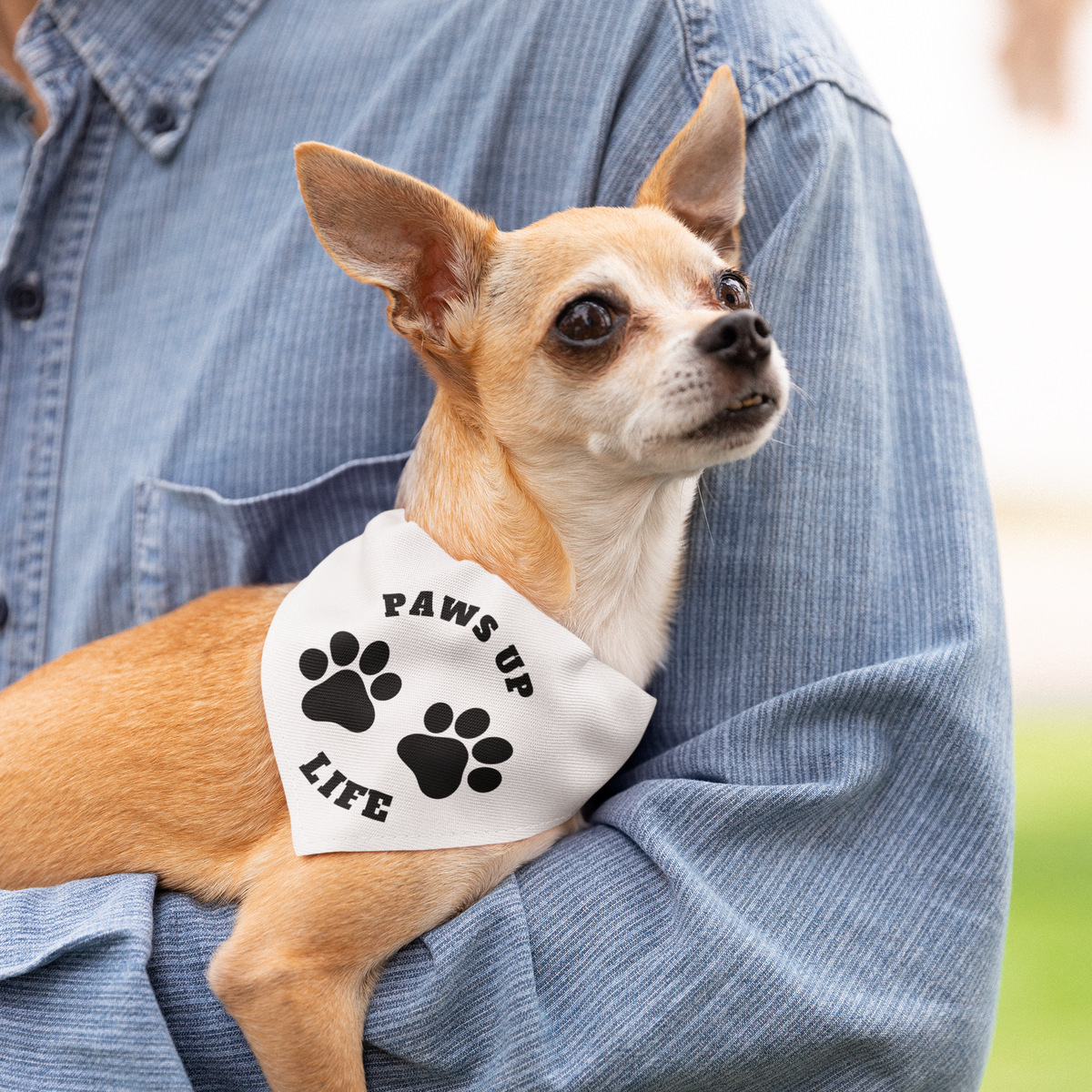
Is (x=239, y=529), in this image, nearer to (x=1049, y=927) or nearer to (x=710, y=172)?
(x=710, y=172)

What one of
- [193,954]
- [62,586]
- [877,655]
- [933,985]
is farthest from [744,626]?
[62,586]

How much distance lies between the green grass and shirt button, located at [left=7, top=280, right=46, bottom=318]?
348cm

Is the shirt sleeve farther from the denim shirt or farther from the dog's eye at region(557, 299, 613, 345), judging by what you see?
the dog's eye at region(557, 299, 613, 345)

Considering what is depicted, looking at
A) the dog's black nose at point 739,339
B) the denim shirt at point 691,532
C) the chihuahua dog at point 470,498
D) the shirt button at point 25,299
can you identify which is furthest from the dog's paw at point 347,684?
the shirt button at point 25,299

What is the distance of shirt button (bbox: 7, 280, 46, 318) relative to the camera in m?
1.78

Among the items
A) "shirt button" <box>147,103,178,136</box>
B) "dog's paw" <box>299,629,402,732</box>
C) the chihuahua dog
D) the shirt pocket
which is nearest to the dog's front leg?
the chihuahua dog

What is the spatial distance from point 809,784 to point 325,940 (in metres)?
0.68

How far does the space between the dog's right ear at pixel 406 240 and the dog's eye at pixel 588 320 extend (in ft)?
0.66

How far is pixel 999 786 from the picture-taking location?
4.17 ft

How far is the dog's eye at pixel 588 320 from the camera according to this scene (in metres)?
1.48

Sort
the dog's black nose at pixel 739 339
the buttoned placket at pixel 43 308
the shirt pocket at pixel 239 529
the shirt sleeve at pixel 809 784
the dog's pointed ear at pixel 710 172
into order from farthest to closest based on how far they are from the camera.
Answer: the buttoned placket at pixel 43 308 → the shirt pocket at pixel 239 529 → the dog's pointed ear at pixel 710 172 → the dog's black nose at pixel 739 339 → the shirt sleeve at pixel 809 784

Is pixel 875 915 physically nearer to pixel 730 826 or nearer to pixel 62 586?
pixel 730 826

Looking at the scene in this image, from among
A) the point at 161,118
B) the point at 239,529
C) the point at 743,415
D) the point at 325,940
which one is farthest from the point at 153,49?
the point at 325,940

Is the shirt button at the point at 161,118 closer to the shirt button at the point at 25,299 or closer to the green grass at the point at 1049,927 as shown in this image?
the shirt button at the point at 25,299
